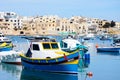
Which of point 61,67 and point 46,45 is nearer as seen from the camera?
point 61,67

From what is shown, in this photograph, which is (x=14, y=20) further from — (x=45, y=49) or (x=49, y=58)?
(x=49, y=58)

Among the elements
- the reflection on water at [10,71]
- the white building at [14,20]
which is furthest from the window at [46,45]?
the white building at [14,20]

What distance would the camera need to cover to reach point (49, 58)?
25.4 metres

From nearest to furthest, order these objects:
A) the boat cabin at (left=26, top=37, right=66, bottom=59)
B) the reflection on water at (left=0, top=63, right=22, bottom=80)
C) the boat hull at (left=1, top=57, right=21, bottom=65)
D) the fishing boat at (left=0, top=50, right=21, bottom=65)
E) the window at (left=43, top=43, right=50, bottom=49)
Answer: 1. the reflection on water at (left=0, top=63, right=22, bottom=80)
2. the boat cabin at (left=26, top=37, right=66, bottom=59)
3. the window at (left=43, top=43, right=50, bottom=49)
4. the boat hull at (left=1, top=57, right=21, bottom=65)
5. the fishing boat at (left=0, top=50, right=21, bottom=65)

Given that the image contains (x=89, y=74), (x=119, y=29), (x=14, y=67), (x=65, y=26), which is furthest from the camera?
(x=119, y=29)

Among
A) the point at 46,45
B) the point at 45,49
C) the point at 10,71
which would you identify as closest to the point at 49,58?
the point at 45,49

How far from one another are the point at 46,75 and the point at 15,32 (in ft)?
460

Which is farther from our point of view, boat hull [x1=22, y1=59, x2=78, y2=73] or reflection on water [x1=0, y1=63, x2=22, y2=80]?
reflection on water [x1=0, y1=63, x2=22, y2=80]

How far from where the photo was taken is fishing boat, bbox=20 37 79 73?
24875mm

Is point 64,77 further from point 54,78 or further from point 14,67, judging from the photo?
point 14,67

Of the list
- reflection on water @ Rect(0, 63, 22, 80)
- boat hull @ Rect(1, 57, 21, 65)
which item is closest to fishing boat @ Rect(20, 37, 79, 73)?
reflection on water @ Rect(0, 63, 22, 80)

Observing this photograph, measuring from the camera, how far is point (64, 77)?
2456 centimetres

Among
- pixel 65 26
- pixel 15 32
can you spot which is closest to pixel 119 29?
pixel 65 26

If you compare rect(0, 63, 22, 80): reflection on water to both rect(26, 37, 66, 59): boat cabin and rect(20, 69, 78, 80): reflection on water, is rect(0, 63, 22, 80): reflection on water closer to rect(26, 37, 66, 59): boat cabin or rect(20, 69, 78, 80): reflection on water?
rect(20, 69, 78, 80): reflection on water
